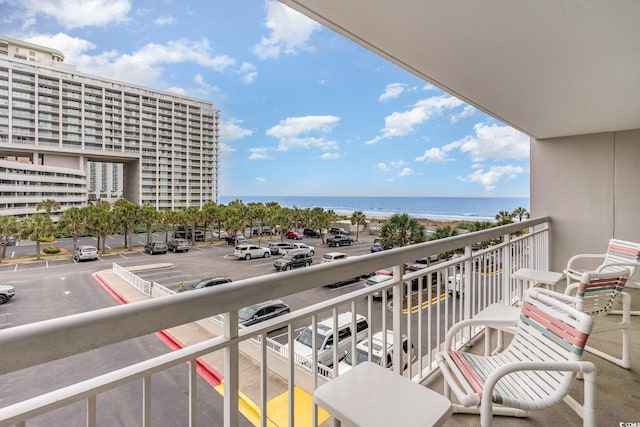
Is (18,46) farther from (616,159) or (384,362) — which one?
(616,159)

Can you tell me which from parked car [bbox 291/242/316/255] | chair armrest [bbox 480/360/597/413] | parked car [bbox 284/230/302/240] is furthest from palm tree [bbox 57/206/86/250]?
chair armrest [bbox 480/360/597/413]

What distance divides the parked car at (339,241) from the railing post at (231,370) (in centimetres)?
295

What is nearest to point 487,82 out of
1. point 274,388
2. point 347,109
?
point 274,388

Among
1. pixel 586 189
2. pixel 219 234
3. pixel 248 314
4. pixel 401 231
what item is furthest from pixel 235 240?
pixel 586 189

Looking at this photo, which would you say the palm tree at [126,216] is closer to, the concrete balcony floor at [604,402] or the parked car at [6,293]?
the parked car at [6,293]

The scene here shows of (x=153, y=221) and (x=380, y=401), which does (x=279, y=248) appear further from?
(x=380, y=401)

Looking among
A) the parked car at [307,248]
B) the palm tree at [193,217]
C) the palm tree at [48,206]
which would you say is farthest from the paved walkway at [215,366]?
the parked car at [307,248]

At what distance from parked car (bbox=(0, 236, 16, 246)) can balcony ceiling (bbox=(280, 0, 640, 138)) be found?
2190 millimetres

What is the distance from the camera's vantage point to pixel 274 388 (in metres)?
2.32

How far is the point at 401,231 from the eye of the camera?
211 inches

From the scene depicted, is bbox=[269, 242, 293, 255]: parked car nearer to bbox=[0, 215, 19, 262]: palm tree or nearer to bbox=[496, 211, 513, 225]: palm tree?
bbox=[0, 215, 19, 262]: palm tree

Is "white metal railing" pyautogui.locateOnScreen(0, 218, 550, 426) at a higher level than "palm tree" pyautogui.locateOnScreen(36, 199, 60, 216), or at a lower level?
lower

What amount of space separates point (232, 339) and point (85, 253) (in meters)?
2.23

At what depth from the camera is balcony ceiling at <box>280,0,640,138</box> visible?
1327mm
